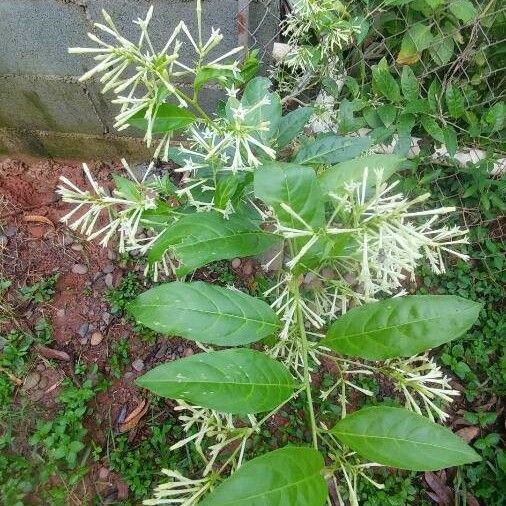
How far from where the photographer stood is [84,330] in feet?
7.44

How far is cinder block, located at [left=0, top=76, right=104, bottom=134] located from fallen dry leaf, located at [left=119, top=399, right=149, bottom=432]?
1.35 meters

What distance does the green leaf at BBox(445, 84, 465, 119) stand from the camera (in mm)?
1867

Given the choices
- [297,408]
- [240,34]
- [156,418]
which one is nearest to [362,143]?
[240,34]

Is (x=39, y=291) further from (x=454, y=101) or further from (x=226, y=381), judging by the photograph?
(x=454, y=101)

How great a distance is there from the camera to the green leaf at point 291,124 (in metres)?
1.28

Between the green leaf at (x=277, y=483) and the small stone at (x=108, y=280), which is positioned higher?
the green leaf at (x=277, y=483)

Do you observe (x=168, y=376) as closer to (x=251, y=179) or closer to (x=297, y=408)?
(x=251, y=179)

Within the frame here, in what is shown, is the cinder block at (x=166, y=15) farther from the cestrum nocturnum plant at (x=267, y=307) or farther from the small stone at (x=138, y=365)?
the small stone at (x=138, y=365)

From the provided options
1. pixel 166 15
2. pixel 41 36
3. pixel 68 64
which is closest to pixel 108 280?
pixel 68 64

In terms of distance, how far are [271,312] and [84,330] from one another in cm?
151

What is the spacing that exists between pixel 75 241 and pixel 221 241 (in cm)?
169

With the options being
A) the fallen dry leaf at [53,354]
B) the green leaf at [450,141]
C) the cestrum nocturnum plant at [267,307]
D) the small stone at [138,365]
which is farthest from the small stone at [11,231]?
the green leaf at [450,141]

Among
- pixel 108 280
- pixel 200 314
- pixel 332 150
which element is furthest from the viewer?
pixel 108 280

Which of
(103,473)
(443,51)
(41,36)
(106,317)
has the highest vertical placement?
(41,36)
